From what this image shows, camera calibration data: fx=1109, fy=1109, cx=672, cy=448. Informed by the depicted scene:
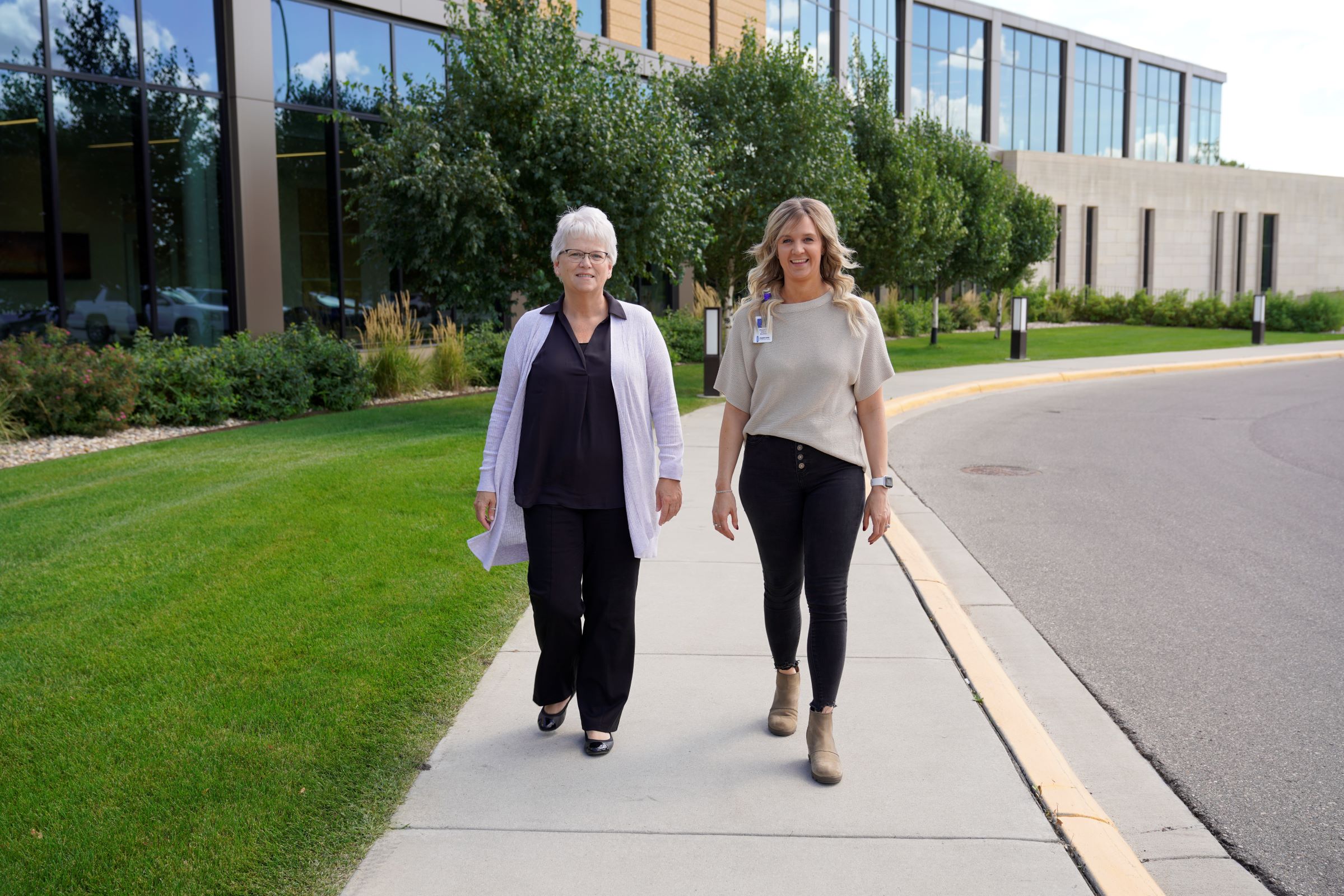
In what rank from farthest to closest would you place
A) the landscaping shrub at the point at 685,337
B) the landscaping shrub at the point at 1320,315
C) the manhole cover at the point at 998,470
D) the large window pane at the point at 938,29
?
the large window pane at the point at 938,29, the landscaping shrub at the point at 1320,315, the landscaping shrub at the point at 685,337, the manhole cover at the point at 998,470

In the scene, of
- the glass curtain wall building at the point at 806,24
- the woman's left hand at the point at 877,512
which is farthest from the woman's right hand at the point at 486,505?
the glass curtain wall building at the point at 806,24

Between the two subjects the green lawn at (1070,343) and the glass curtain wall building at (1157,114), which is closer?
the green lawn at (1070,343)

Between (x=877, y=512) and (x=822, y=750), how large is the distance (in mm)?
854

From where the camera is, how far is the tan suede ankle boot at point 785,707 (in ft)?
13.7

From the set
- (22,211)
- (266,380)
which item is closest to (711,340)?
(266,380)

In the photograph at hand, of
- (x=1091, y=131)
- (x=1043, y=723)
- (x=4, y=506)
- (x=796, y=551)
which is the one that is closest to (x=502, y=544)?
(x=796, y=551)

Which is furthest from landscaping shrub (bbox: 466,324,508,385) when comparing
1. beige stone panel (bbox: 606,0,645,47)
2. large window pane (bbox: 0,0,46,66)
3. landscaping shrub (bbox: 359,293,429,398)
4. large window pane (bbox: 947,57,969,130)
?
large window pane (bbox: 947,57,969,130)

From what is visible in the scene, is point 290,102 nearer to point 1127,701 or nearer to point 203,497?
point 203,497

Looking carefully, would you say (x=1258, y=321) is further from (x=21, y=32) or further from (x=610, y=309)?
(x=610, y=309)

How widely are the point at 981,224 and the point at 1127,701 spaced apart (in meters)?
24.7

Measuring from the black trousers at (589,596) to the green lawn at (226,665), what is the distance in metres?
0.54

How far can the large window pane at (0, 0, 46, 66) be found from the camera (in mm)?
14719

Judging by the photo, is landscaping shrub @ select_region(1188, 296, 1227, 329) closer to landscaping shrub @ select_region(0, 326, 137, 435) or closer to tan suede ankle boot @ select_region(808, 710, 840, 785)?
landscaping shrub @ select_region(0, 326, 137, 435)

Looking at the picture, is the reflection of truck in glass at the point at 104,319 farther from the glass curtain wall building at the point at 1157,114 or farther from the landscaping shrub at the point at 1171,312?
the glass curtain wall building at the point at 1157,114
